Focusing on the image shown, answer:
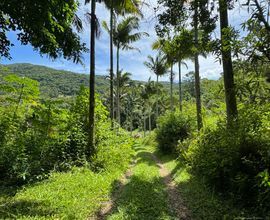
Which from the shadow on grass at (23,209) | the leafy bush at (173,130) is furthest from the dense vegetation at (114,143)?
the leafy bush at (173,130)

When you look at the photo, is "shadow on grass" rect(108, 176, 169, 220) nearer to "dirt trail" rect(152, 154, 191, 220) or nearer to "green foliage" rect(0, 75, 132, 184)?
"dirt trail" rect(152, 154, 191, 220)

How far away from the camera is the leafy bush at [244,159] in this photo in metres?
6.62

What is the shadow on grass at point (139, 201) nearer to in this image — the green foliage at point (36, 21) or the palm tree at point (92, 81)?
the palm tree at point (92, 81)

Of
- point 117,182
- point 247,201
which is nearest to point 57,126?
point 117,182

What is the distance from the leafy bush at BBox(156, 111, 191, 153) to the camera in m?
19.3

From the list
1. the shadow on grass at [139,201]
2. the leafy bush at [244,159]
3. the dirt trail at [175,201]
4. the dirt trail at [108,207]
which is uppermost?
the leafy bush at [244,159]

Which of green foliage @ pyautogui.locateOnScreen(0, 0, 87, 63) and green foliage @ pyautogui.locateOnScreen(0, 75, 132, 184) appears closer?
green foliage @ pyautogui.locateOnScreen(0, 0, 87, 63)

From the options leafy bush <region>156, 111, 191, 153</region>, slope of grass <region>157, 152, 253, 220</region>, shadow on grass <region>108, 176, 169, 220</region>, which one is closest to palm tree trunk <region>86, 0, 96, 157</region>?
shadow on grass <region>108, 176, 169, 220</region>

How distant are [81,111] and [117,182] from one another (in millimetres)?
3960

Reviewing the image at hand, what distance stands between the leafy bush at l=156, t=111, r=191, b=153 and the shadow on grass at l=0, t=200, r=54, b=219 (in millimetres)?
12962

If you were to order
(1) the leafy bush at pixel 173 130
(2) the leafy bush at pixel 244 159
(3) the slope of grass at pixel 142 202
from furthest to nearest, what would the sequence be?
(1) the leafy bush at pixel 173 130, (3) the slope of grass at pixel 142 202, (2) the leafy bush at pixel 244 159

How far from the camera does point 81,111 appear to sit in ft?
42.7

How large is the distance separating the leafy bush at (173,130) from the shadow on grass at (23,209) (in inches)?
510

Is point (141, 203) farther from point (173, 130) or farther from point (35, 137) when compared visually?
point (173, 130)
